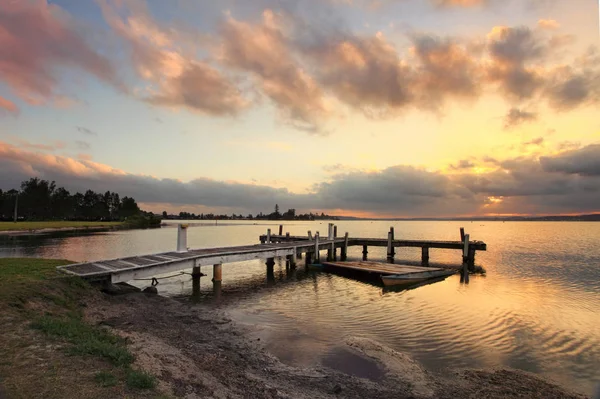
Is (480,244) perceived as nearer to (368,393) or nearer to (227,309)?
(227,309)

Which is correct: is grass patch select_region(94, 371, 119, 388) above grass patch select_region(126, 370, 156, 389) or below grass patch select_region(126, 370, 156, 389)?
above

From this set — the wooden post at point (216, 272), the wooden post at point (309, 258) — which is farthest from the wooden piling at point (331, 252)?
the wooden post at point (216, 272)

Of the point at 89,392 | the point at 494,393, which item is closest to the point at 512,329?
the point at 494,393

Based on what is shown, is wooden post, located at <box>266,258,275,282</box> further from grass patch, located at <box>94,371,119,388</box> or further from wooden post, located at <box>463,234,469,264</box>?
wooden post, located at <box>463,234,469,264</box>

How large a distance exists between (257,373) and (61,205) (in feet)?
439

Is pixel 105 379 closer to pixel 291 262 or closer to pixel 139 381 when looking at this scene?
pixel 139 381

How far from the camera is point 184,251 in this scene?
827 inches

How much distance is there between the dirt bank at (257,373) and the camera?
683 cm

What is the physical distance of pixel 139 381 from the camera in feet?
18.1

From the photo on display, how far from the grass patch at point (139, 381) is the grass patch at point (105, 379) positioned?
8.2 inches

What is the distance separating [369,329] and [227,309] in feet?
21.4

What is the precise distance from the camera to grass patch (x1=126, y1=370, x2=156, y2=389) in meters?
5.44

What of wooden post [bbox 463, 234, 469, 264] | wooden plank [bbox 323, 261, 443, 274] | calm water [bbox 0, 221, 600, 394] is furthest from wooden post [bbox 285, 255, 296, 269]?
wooden post [bbox 463, 234, 469, 264]

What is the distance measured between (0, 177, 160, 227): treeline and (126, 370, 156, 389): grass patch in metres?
108
